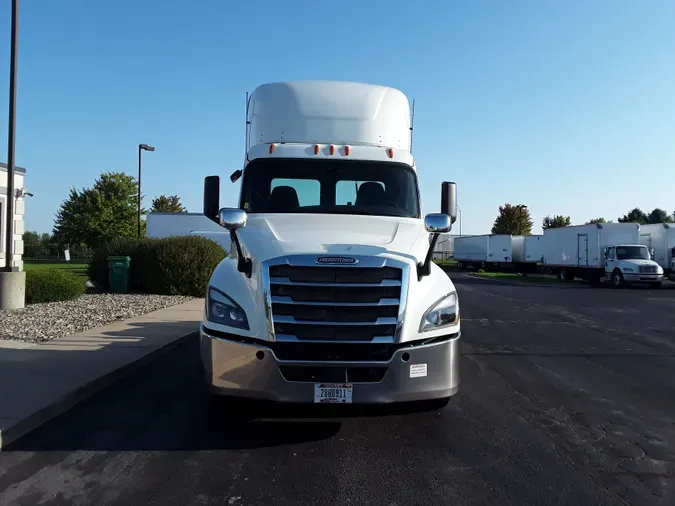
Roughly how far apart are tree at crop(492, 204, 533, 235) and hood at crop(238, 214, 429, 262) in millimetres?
69678

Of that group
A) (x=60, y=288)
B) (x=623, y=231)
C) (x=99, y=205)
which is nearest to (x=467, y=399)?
(x=60, y=288)

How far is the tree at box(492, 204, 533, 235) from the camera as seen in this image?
7275 cm

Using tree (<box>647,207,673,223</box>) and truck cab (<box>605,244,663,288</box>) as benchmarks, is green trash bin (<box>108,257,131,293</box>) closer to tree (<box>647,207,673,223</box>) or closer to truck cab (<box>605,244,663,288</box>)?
truck cab (<box>605,244,663,288</box>)

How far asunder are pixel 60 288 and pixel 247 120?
891 cm

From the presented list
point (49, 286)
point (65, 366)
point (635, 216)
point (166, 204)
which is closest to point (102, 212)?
point (166, 204)

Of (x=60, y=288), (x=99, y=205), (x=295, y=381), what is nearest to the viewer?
(x=295, y=381)

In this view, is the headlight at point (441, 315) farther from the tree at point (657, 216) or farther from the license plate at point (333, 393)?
the tree at point (657, 216)

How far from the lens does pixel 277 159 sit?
6691 millimetres

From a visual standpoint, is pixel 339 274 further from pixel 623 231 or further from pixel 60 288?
pixel 623 231

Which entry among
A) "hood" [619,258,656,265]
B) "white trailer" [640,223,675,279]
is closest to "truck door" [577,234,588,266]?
"hood" [619,258,656,265]

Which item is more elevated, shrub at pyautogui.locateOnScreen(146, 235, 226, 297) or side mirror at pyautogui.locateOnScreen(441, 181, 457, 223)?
side mirror at pyautogui.locateOnScreen(441, 181, 457, 223)

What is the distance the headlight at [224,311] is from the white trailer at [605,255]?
95.3 feet

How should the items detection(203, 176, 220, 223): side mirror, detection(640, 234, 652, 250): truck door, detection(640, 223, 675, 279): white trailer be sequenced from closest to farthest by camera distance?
detection(203, 176, 220, 223): side mirror, detection(640, 223, 675, 279): white trailer, detection(640, 234, 652, 250): truck door

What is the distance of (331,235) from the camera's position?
5316 millimetres
